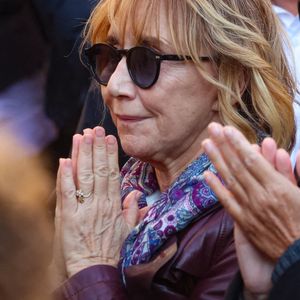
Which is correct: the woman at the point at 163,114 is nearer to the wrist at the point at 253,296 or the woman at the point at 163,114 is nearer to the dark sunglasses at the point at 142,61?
the dark sunglasses at the point at 142,61

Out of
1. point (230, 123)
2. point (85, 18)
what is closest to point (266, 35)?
point (230, 123)

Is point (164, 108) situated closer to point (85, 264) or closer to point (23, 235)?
point (85, 264)

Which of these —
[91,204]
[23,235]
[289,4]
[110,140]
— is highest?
[23,235]

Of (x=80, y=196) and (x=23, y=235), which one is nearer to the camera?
(x=23, y=235)

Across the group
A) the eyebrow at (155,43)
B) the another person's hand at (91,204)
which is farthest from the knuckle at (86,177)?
the eyebrow at (155,43)

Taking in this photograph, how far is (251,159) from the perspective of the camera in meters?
1.70

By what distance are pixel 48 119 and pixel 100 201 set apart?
4.98 feet

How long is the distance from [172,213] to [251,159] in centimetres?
62

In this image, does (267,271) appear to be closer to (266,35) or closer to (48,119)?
(266,35)

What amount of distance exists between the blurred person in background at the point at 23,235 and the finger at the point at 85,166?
111 cm

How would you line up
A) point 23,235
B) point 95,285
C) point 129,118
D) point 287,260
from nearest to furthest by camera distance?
point 23,235, point 287,260, point 95,285, point 129,118

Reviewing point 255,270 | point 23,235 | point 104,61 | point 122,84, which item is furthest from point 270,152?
point 104,61

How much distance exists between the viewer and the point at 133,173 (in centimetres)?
279

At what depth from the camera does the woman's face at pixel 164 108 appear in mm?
2406
